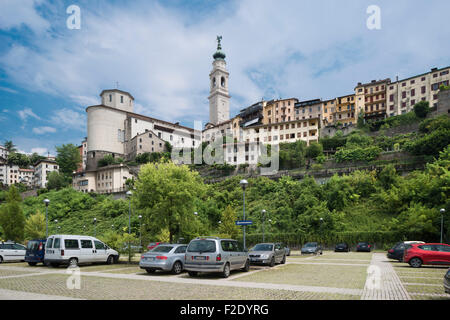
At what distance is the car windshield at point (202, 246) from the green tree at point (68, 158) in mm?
102656

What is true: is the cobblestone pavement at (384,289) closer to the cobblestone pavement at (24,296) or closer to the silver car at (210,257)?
the silver car at (210,257)

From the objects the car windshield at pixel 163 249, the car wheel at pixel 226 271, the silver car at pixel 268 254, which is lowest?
the silver car at pixel 268 254

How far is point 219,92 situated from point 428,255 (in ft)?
370

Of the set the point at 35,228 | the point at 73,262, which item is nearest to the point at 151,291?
the point at 73,262

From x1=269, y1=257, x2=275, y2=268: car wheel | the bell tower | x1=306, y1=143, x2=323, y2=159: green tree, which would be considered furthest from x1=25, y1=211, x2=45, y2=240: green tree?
the bell tower

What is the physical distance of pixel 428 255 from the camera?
1705 cm

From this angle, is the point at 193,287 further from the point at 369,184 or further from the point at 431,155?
the point at 431,155

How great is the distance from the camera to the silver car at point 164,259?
1429 centimetres

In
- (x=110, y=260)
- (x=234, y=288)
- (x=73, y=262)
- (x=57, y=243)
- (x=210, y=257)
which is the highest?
(x=210, y=257)

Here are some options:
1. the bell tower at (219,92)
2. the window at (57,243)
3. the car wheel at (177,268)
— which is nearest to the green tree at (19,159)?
the bell tower at (219,92)

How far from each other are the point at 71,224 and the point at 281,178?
1699 inches

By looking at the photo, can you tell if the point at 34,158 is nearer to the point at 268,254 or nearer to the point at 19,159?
the point at 19,159

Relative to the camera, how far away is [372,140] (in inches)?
2766

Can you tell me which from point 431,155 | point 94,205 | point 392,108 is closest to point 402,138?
point 431,155
